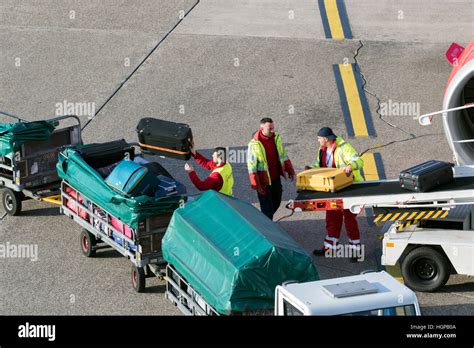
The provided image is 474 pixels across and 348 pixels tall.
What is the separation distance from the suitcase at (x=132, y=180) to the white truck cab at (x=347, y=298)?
3527 mm

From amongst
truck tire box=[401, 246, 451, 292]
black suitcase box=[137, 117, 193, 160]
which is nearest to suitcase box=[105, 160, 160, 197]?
black suitcase box=[137, 117, 193, 160]

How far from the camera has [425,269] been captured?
14.9 m

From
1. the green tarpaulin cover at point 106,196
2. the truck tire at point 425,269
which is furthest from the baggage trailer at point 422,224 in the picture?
the green tarpaulin cover at point 106,196

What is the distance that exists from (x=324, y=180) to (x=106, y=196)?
10.6ft

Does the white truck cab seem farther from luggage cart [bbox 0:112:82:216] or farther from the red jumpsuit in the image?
luggage cart [bbox 0:112:82:216]

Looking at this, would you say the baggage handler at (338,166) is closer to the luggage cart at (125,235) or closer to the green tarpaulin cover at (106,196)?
the green tarpaulin cover at (106,196)

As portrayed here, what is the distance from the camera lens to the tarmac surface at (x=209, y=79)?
650 inches

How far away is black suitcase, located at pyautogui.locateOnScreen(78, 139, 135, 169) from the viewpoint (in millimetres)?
16375

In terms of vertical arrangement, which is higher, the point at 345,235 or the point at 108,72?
the point at 108,72

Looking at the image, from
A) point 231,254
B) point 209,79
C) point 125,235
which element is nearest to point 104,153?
point 125,235
